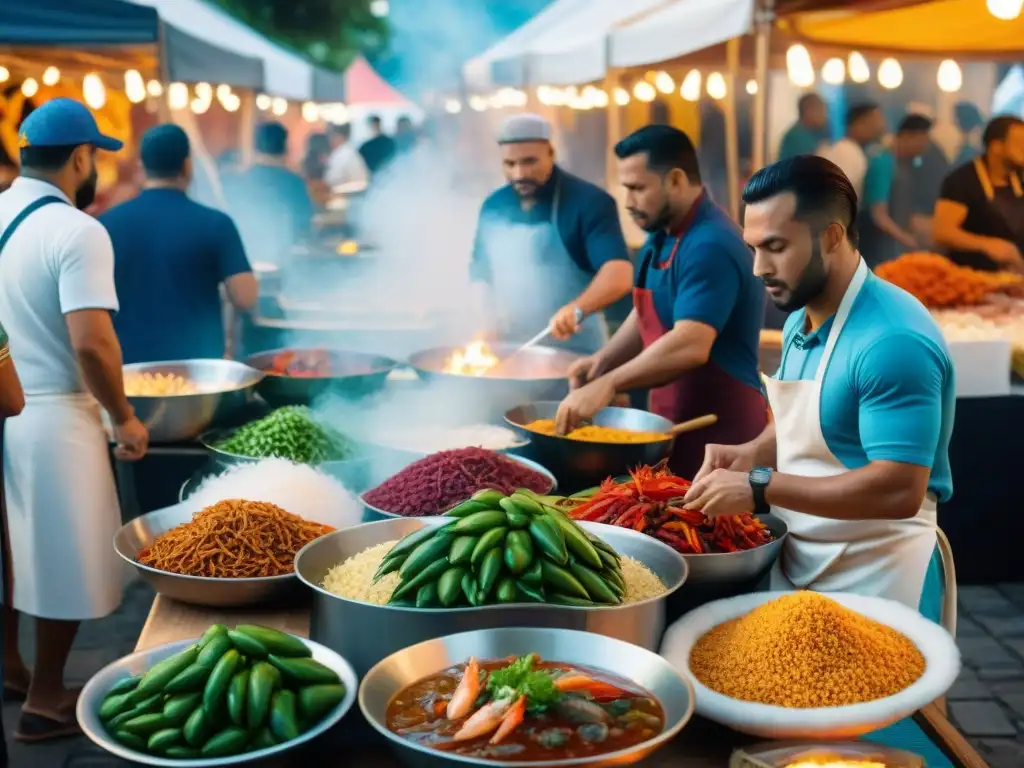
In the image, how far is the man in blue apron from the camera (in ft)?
15.5

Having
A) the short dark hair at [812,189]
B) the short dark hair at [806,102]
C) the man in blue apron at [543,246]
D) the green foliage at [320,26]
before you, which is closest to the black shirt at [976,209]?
the short dark hair at [806,102]

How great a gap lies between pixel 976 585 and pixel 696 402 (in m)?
2.46

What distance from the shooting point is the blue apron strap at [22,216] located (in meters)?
3.35

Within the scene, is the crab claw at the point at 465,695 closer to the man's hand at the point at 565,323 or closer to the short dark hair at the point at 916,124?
the man's hand at the point at 565,323

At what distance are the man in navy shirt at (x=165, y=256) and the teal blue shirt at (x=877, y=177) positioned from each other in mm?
6000

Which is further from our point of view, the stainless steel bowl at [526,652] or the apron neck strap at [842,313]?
the apron neck strap at [842,313]

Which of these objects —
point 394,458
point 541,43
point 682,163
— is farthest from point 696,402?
point 541,43

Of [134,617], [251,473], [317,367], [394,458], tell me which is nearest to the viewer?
[251,473]

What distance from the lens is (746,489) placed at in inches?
83.5

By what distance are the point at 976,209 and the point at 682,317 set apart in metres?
4.21

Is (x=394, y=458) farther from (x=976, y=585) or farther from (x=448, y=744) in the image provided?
(x=976, y=585)

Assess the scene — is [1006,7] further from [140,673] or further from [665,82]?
[140,673]

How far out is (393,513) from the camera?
2.43 meters

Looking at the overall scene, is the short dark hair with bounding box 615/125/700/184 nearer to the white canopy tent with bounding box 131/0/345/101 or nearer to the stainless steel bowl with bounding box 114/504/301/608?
the stainless steel bowl with bounding box 114/504/301/608
